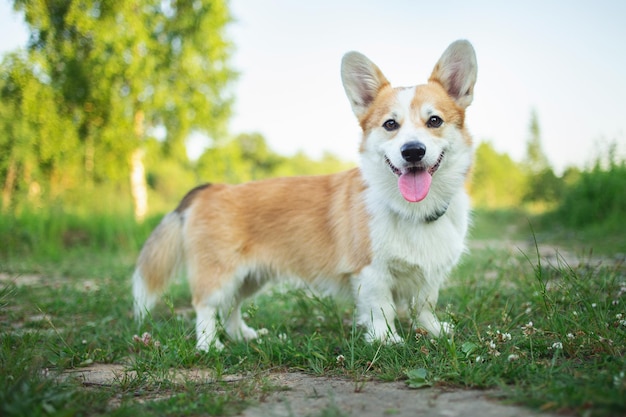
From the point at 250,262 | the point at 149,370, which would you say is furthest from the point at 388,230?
the point at 149,370

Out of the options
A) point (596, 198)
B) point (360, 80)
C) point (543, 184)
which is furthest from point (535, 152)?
point (360, 80)

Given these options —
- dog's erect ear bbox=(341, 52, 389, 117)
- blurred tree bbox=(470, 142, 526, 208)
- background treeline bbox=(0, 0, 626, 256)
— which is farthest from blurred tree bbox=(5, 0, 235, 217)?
blurred tree bbox=(470, 142, 526, 208)

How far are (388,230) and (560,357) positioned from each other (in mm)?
1070

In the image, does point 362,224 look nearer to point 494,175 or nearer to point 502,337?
point 502,337

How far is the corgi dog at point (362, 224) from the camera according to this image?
2.70 meters

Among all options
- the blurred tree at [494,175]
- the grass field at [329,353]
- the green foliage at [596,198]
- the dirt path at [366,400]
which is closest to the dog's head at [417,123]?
the grass field at [329,353]

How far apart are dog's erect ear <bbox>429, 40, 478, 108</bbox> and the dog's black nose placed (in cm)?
69

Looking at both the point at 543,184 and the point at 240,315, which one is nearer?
the point at 240,315

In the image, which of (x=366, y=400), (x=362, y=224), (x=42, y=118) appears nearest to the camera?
(x=366, y=400)

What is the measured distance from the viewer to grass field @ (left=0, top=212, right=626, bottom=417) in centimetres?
159

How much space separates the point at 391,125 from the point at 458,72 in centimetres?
62

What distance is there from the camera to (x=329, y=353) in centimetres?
230

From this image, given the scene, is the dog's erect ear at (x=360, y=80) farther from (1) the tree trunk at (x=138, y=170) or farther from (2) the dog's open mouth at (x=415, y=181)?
(1) the tree trunk at (x=138, y=170)

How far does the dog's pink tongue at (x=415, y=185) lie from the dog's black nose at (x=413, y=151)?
0.13 m
